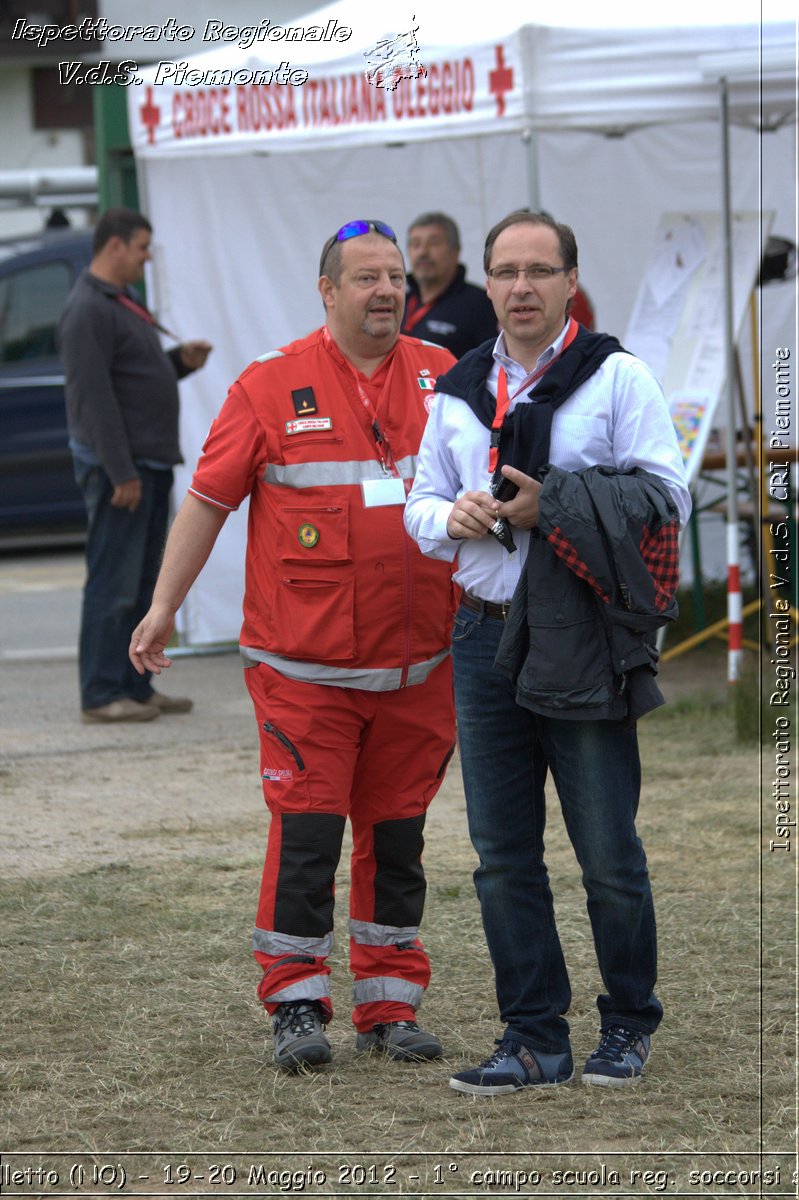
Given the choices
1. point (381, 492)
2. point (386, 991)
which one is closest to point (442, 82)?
point (381, 492)

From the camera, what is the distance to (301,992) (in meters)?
3.94

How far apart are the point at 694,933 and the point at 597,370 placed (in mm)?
1939

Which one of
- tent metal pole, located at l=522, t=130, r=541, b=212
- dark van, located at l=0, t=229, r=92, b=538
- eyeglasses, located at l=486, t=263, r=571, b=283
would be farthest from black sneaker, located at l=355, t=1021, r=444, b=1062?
dark van, located at l=0, t=229, r=92, b=538

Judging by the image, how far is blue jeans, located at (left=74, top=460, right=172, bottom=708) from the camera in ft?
25.6

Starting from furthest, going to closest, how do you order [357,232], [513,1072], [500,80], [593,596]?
[500,80], [357,232], [513,1072], [593,596]

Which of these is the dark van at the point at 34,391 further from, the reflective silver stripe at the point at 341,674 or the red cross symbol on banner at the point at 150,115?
the reflective silver stripe at the point at 341,674

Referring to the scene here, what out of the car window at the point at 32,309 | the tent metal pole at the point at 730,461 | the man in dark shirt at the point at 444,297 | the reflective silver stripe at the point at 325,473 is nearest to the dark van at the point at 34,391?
the car window at the point at 32,309

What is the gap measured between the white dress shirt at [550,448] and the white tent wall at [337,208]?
505cm

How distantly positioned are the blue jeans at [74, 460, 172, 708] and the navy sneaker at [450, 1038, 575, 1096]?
4.40 m

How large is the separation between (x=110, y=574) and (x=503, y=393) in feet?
14.6

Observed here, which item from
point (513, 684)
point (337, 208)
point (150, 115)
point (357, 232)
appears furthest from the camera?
point (337, 208)

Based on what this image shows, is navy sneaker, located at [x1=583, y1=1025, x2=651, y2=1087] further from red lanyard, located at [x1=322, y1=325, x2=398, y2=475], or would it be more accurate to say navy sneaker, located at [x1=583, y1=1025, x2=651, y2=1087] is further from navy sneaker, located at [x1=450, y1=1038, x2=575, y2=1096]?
red lanyard, located at [x1=322, y1=325, x2=398, y2=475]

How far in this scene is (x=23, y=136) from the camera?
982 inches

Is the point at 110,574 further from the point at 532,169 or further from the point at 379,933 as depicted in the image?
the point at 379,933
